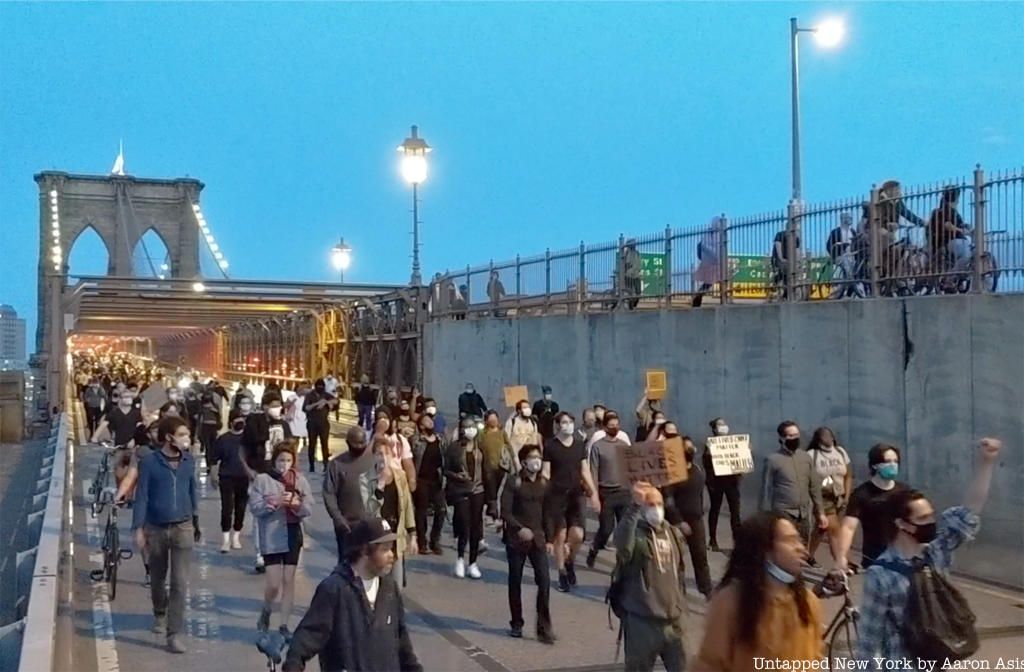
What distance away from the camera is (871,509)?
6.97 metres

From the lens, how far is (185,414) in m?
22.5

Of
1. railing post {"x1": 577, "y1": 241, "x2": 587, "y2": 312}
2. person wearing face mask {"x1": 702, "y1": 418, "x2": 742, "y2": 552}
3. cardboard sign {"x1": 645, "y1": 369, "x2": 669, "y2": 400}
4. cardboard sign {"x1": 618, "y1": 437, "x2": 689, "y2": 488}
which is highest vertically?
railing post {"x1": 577, "y1": 241, "x2": 587, "y2": 312}

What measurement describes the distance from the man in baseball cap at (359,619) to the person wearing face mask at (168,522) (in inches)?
180

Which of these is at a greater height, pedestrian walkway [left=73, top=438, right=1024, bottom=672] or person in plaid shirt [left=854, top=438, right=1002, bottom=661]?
person in plaid shirt [left=854, top=438, right=1002, bottom=661]

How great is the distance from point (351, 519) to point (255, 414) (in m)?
3.85

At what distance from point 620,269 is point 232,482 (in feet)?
27.8

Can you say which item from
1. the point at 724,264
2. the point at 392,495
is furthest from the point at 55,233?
the point at 392,495

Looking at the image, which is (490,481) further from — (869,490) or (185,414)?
(185,414)

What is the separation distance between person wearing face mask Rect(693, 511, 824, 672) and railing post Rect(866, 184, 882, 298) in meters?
9.80

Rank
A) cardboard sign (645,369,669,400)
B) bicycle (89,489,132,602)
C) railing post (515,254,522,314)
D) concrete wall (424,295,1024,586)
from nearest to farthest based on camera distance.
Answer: bicycle (89,489,132,602)
concrete wall (424,295,1024,586)
cardboard sign (645,369,669,400)
railing post (515,254,522,314)

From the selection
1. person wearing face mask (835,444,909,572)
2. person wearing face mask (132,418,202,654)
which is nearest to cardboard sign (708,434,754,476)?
person wearing face mask (835,444,909,572)

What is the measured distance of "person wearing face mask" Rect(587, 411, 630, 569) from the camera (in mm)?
12000

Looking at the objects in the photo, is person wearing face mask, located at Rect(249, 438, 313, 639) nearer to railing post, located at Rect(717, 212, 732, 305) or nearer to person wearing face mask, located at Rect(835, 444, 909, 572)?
person wearing face mask, located at Rect(835, 444, 909, 572)

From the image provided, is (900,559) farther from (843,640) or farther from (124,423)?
(124,423)
